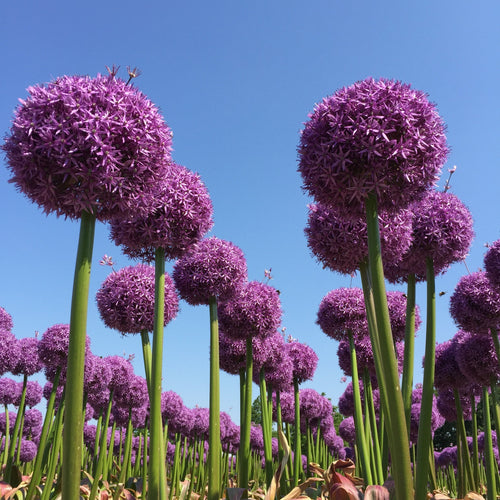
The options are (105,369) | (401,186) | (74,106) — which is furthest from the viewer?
(105,369)

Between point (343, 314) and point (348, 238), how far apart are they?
3262 millimetres

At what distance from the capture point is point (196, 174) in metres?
4.94

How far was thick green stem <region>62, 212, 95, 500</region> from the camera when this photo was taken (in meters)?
2.64

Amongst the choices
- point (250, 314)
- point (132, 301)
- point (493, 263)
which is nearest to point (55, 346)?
point (132, 301)

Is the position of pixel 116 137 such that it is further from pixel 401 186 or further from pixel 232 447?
pixel 232 447

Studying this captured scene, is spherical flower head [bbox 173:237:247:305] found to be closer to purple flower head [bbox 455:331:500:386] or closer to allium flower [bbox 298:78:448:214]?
allium flower [bbox 298:78:448:214]

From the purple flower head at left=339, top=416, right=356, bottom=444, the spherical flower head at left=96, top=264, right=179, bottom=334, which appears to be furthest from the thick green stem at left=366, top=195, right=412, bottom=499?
the purple flower head at left=339, top=416, right=356, bottom=444

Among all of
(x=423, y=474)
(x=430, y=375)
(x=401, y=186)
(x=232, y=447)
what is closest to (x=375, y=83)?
(x=401, y=186)

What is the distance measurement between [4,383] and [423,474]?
14.6 meters

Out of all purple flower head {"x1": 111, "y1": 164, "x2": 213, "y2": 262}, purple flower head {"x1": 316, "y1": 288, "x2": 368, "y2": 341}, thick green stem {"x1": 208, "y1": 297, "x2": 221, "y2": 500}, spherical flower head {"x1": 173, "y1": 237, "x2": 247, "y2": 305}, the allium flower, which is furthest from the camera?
purple flower head {"x1": 316, "y1": 288, "x2": 368, "y2": 341}

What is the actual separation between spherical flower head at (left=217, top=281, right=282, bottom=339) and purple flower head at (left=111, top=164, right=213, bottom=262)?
220cm

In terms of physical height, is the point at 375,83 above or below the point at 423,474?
above

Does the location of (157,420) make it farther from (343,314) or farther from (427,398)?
(343,314)

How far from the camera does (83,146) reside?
2906mm
